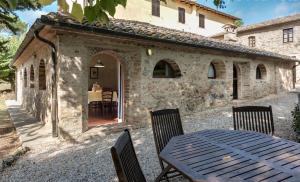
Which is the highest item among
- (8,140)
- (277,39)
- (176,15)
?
(176,15)

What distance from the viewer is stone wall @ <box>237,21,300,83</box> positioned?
23.1 metres

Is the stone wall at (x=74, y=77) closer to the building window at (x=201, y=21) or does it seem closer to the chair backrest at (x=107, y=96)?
A: the chair backrest at (x=107, y=96)

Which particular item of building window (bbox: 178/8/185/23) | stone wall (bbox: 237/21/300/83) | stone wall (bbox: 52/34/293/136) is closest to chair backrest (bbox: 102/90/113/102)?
stone wall (bbox: 52/34/293/136)

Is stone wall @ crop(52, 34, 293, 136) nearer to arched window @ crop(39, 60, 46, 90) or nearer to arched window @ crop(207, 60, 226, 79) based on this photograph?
arched window @ crop(207, 60, 226, 79)

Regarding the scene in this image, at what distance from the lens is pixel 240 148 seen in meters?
2.81

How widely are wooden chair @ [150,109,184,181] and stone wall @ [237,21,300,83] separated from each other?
23.3 m

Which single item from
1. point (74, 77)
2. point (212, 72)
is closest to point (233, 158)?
point (74, 77)

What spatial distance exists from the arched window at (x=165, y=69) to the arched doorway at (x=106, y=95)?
157cm

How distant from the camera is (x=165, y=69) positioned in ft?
32.0

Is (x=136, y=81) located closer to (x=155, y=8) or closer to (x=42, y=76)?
(x=42, y=76)

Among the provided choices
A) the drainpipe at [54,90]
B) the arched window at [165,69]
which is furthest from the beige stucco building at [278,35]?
the drainpipe at [54,90]

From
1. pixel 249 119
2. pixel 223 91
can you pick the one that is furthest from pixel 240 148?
pixel 223 91

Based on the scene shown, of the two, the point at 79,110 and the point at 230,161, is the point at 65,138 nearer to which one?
the point at 79,110

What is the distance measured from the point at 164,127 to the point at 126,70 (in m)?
4.38
